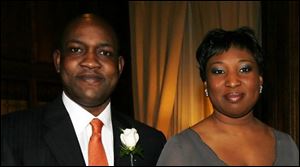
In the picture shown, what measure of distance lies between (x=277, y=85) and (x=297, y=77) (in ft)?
0.54

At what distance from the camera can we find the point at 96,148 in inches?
91.1

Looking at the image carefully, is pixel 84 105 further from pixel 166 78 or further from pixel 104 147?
pixel 166 78

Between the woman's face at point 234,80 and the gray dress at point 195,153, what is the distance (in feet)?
0.64

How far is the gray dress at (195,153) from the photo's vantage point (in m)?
2.33

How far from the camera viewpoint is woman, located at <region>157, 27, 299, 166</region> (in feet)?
7.75

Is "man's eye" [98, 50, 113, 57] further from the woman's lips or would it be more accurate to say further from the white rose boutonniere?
the woman's lips

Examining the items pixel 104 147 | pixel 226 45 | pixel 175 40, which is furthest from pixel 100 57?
pixel 175 40

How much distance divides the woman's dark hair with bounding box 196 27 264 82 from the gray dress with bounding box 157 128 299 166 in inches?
11.6

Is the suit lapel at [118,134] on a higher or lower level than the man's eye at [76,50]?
lower

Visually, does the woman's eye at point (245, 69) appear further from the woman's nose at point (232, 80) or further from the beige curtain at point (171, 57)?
the beige curtain at point (171, 57)

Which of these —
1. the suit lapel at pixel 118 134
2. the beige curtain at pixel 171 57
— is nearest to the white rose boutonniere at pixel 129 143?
the suit lapel at pixel 118 134

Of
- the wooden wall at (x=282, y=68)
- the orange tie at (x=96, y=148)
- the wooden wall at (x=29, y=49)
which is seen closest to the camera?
the orange tie at (x=96, y=148)

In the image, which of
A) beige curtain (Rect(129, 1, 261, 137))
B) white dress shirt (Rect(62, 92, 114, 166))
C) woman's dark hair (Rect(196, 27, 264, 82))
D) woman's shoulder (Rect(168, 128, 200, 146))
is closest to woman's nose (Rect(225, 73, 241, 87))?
woman's dark hair (Rect(196, 27, 264, 82))

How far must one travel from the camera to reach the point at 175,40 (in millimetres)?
5047
